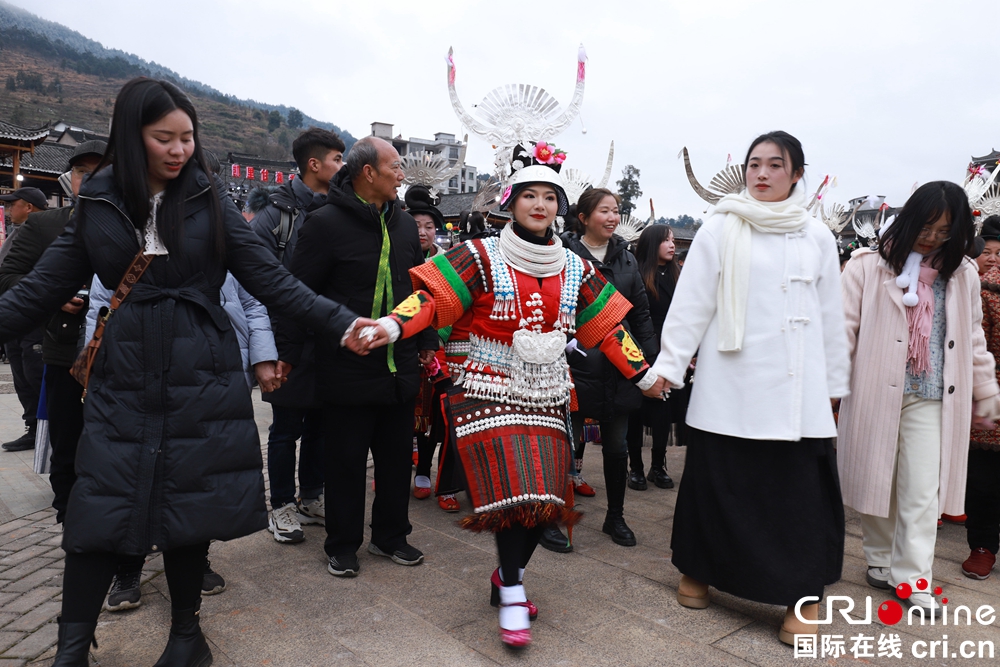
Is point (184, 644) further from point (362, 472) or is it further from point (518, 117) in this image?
point (518, 117)

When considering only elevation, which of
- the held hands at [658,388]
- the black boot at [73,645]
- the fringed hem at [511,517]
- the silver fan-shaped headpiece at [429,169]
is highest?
the silver fan-shaped headpiece at [429,169]

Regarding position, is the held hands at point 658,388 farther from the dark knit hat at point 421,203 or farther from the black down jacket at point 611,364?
the dark knit hat at point 421,203

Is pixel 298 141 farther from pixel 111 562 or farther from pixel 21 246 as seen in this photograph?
pixel 111 562

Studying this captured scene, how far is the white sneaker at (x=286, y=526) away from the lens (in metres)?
3.70

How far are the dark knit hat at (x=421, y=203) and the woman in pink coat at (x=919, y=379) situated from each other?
302cm

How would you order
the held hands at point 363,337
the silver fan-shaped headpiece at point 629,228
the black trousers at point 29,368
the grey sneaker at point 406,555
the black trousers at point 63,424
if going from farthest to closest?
the silver fan-shaped headpiece at point 629,228 < the black trousers at point 29,368 < the grey sneaker at point 406,555 < the black trousers at point 63,424 < the held hands at point 363,337

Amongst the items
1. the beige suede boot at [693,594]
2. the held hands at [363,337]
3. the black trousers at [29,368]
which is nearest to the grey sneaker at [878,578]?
the beige suede boot at [693,594]

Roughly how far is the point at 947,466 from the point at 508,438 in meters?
2.15

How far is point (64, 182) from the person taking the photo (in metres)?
3.56

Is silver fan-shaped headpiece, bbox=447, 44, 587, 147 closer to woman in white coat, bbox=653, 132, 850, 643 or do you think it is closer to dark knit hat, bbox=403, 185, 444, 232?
dark knit hat, bbox=403, 185, 444, 232

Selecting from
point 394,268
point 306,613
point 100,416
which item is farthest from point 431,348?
point 100,416

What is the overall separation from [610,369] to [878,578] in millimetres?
1698

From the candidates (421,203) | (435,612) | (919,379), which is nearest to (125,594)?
(435,612)

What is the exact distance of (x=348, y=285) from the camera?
131 inches
